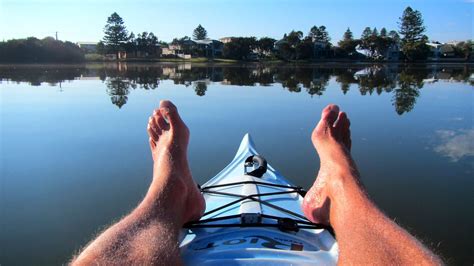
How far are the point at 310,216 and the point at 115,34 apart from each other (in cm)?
4880

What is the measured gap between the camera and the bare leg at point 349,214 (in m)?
1.31

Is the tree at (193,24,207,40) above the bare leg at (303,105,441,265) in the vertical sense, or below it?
above

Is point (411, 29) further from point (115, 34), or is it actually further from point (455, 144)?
point (455, 144)

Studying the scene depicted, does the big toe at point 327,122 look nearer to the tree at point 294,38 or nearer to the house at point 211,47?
the tree at point 294,38

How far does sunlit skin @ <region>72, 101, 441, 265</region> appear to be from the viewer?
1.30m

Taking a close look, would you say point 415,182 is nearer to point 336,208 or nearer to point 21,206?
point 336,208

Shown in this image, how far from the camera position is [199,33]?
62.5m

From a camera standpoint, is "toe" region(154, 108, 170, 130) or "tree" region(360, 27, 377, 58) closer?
"toe" region(154, 108, 170, 130)

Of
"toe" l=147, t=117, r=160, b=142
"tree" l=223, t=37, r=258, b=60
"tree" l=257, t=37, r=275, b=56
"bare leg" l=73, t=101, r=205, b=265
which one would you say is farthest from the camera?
"tree" l=257, t=37, r=275, b=56

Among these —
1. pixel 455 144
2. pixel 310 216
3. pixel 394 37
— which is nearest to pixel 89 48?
pixel 394 37

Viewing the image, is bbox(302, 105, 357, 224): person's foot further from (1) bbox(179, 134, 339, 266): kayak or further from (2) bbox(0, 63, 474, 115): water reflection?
(2) bbox(0, 63, 474, 115): water reflection

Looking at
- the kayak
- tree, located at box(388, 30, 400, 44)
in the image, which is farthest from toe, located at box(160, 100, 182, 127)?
tree, located at box(388, 30, 400, 44)

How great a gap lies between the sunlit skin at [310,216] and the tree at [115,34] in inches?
1850

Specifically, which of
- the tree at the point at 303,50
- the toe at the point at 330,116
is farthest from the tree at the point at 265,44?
the toe at the point at 330,116
